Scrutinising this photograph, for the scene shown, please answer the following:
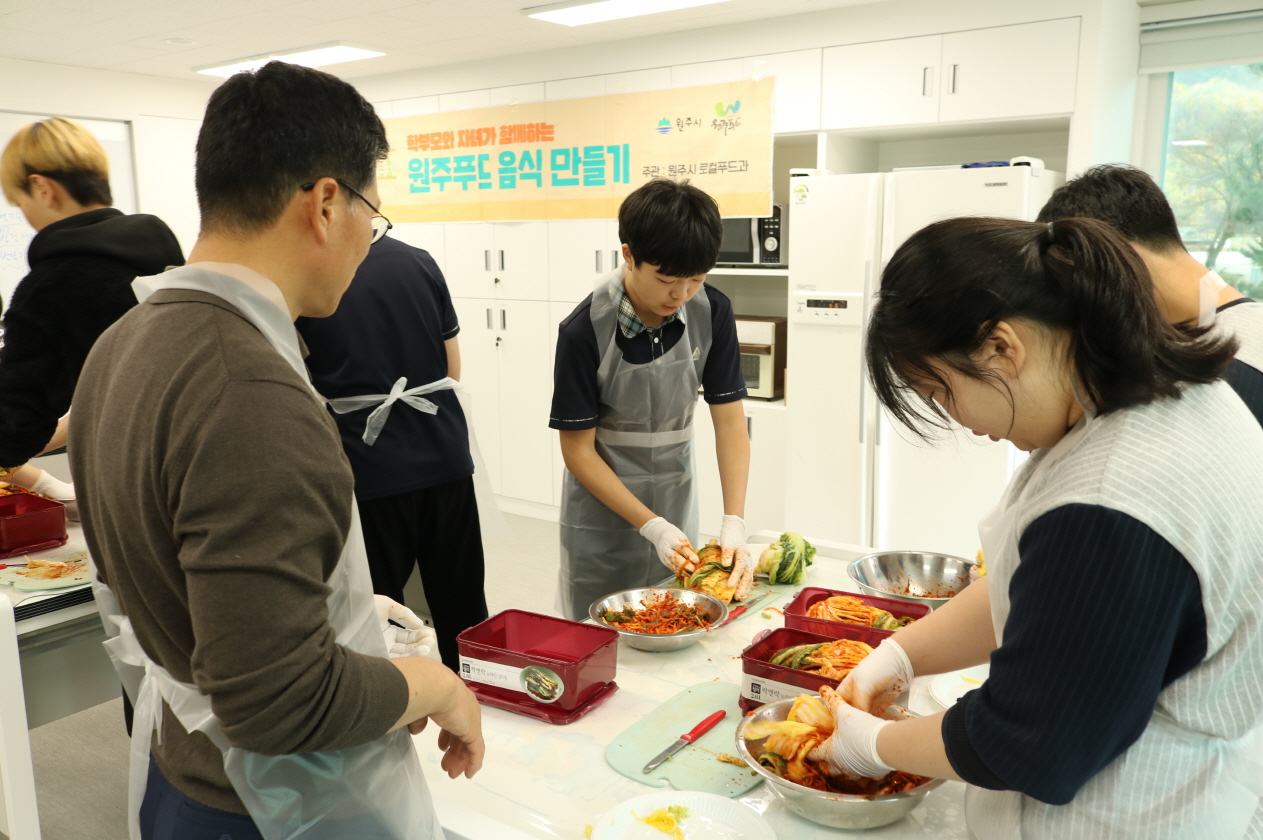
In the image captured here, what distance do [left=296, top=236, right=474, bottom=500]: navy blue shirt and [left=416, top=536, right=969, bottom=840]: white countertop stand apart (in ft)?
3.54

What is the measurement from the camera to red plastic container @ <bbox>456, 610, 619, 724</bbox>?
134cm

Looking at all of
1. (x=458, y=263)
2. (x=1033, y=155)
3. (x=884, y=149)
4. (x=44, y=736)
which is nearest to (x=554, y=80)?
(x=458, y=263)

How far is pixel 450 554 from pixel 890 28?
2863 millimetres

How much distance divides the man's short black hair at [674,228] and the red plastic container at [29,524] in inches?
60.6

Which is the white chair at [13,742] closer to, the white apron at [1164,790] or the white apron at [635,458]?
the white apron at [635,458]

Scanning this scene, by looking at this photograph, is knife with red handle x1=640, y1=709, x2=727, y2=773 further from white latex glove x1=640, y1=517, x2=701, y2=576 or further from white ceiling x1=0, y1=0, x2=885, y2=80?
white ceiling x1=0, y1=0, x2=885, y2=80

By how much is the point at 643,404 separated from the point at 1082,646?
4.98 feet

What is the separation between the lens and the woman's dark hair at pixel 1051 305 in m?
0.82

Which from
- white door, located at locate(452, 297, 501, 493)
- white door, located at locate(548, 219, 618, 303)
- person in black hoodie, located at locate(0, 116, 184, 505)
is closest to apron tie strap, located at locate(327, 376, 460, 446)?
person in black hoodie, located at locate(0, 116, 184, 505)

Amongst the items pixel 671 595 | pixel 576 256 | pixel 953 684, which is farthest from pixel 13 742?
pixel 576 256

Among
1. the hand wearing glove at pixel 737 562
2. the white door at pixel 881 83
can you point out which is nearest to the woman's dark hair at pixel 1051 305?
the hand wearing glove at pixel 737 562

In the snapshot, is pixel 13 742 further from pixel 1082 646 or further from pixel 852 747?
pixel 1082 646

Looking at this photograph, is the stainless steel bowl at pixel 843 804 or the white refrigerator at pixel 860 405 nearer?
the stainless steel bowl at pixel 843 804

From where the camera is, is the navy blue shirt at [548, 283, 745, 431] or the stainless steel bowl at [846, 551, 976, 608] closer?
the stainless steel bowl at [846, 551, 976, 608]
